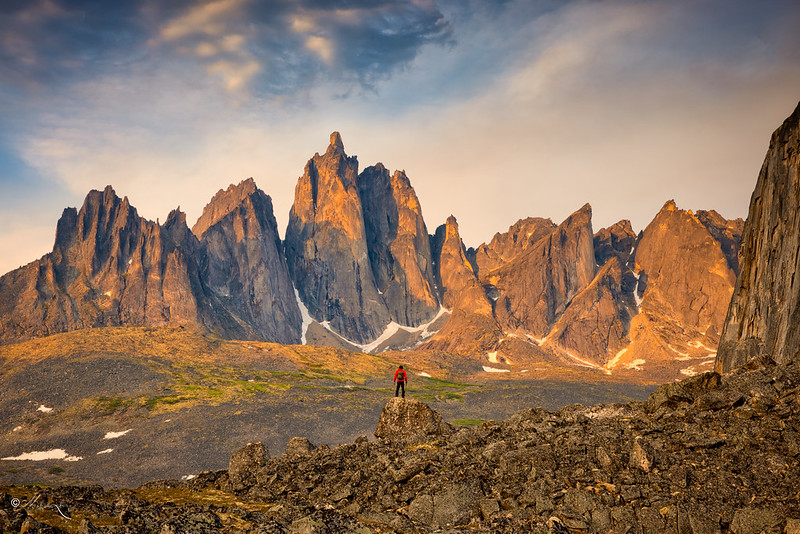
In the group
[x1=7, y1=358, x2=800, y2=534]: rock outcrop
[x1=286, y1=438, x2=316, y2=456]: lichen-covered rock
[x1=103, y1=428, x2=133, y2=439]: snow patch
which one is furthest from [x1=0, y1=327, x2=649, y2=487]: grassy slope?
[x1=7, y1=358, x2=800, y2=534]: rock outcrop

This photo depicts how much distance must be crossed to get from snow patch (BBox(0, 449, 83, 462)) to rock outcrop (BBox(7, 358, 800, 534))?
65.4m

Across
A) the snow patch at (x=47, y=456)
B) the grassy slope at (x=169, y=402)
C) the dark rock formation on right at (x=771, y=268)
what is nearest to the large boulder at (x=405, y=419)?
the dark rock formation on right at (x=771, y=268)

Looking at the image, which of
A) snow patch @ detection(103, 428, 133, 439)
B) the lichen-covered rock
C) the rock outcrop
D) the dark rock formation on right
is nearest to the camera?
the rock outcrop

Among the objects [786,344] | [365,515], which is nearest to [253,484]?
[365,515]

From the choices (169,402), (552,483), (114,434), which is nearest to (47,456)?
(114,434)

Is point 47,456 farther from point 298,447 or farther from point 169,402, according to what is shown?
point 298,447

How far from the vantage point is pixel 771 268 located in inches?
1598

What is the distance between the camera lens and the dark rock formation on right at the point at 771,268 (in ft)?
115

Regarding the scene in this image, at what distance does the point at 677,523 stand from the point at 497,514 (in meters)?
5.00

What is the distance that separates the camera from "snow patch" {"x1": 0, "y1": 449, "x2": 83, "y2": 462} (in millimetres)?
76250

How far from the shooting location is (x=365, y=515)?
713 inches

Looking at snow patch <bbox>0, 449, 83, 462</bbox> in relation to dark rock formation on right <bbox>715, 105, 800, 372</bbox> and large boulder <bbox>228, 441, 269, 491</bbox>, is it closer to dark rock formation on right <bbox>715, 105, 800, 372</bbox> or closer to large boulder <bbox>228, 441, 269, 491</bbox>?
large boulder <bbox>228, 441, 269, 491</bbox>

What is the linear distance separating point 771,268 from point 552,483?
107 feet

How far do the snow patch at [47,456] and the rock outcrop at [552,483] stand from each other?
65.4 m
